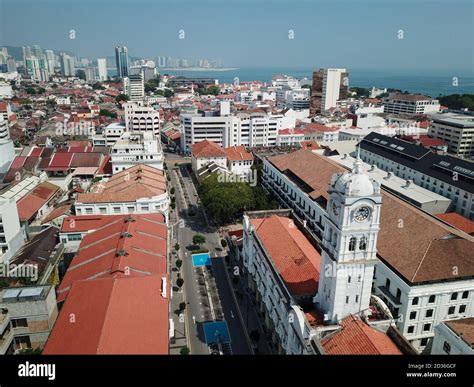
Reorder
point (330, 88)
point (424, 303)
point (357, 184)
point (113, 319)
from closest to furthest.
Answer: point (357, 184) < point (113, 319) < point (424, 303) < point (330, 88)

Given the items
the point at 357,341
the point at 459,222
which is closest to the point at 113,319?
the point at 357,341

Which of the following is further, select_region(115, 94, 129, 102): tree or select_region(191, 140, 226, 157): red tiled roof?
select_region(115, 94, 129, 102): tree

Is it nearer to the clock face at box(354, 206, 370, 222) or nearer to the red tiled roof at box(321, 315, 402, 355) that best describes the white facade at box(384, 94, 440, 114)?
the clock face at box(354, 206, 370, 222)

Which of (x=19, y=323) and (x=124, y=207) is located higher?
(x=124, y=207)

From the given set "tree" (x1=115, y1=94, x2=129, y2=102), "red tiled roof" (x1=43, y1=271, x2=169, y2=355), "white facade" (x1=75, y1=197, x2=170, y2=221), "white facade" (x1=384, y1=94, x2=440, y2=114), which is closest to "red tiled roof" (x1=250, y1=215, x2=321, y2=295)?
"red tiled roof" (x1=43, y1=271, x2=169, y2=355)

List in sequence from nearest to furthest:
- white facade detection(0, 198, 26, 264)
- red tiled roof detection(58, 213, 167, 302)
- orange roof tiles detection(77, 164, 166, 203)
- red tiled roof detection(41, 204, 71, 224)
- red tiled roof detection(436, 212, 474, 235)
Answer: red tiled roof detection(58, 213, 167, 302) < white facade detection(0, 198, 26, 264) < red tiled roof detection(436, 212, 474, 235) < orange roof tiles detection(77, 164, 166, 203) < red tiled roof detection(41, 204, 71, 224)

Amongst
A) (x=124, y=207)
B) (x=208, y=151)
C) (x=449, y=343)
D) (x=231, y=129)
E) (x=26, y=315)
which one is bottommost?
(x=26, y=315)

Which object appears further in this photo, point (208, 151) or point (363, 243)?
point (208, 151)

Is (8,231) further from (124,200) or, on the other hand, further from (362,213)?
(362,213)
